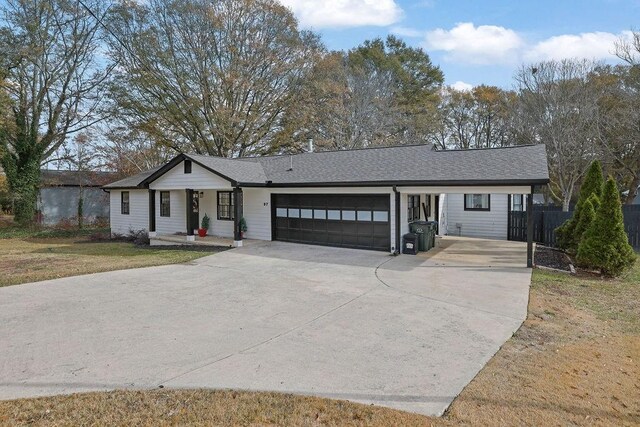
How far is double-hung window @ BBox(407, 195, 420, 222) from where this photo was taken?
1445 centimetres

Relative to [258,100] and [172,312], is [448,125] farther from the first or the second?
[172,312]

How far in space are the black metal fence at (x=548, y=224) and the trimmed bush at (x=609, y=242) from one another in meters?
5.41

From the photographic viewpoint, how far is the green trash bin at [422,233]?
13.5 metres

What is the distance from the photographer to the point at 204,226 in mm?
17891

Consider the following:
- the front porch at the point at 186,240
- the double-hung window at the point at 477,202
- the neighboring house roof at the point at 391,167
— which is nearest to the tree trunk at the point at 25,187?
the neighboring house roof at the point at 391,167

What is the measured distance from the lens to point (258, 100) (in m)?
25.6

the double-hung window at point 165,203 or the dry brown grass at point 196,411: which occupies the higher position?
the double-hung window at point 165,203

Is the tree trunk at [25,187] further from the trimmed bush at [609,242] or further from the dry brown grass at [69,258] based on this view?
the trimmed bush at [609,242]

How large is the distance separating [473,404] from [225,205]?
1510 cm

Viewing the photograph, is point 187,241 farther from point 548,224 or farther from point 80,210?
point 548,224

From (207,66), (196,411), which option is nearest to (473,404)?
(196,411)

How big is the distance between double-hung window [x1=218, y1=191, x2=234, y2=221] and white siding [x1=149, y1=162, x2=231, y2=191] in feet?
4.85

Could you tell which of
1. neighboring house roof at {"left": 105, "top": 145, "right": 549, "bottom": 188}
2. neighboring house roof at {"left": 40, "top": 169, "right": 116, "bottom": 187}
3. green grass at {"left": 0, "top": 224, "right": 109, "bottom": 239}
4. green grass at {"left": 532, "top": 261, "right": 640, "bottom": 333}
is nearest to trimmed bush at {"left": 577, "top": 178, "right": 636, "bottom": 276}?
green grass at {"left": 532, "top": 261, "right": 640, "bottom": 333}

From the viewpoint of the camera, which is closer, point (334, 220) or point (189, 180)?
point (334, 220)
